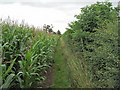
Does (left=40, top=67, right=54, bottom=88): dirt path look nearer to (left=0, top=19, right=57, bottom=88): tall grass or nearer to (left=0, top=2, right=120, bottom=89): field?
(left=0, top=2, right=120, bottom=89): field

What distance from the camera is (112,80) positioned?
2811mm

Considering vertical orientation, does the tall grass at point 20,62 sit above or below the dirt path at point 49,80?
above

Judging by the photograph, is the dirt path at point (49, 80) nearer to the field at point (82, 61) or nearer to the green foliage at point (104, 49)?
the field at point (82, 61)

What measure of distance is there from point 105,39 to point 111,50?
430mm

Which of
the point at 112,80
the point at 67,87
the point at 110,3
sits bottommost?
the point at 67,87

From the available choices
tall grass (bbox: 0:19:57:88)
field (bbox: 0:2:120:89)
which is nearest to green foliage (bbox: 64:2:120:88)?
field (bbox: 0:2:120:89)

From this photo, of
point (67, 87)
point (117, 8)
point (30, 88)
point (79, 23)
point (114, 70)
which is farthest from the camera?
point (79, 23)

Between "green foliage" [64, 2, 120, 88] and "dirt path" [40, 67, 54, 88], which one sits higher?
"green foliage" [64, 2, 120, 88]

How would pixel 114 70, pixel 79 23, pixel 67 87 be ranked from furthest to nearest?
pixel 79 23
pixel 67 87
pixel 114 70

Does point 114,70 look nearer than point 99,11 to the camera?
Yes

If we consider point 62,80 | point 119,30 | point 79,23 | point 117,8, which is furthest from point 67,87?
point 117,8

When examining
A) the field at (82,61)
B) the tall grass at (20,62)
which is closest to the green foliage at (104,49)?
the field at (82,61)

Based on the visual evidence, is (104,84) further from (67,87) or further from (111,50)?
(67,87)

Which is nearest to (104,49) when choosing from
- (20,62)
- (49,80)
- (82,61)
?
(82,61)
